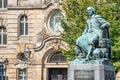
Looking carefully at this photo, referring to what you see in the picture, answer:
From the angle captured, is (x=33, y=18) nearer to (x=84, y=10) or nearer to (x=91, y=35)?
(x=84, y=10)

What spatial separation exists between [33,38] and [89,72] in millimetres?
24922

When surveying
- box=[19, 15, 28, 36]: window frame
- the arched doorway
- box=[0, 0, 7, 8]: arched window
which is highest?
box=[0, 0, 7, 8]: arched window

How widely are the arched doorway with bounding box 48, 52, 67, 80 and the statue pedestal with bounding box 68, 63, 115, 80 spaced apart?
2352 centimetres

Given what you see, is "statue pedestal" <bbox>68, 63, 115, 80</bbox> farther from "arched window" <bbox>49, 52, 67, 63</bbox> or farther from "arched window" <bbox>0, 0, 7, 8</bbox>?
"arched window" <bbox>0, 0, 7, 8</bbox>

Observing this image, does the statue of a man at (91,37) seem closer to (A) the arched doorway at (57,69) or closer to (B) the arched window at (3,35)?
(A) the arched doorway at (57,69)

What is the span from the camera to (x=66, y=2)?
136 ft

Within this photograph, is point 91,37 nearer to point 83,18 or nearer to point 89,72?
point 89,72

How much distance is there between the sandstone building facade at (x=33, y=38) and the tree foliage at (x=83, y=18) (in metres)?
8.60

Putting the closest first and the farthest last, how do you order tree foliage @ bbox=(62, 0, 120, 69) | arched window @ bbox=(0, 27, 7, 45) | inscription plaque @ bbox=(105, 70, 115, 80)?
inscription plaque @ bbox=(105, 70, 115, 80) < tree foliage @ bbox=(62, 0, 120, 69) < arched window @ bbox=(0, 27, 7, 45)

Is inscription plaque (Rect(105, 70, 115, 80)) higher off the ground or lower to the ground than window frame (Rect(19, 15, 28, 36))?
lower

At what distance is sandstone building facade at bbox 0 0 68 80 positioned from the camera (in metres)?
50.4

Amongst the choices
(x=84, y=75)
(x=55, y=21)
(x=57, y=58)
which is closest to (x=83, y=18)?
(x=55, y=21)

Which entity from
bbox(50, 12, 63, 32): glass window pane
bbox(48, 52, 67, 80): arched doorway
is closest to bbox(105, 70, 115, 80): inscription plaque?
bbox(48, 52, 67, 80): arched doorway

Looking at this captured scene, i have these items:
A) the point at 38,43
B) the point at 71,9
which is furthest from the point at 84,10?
the point at 38,43
